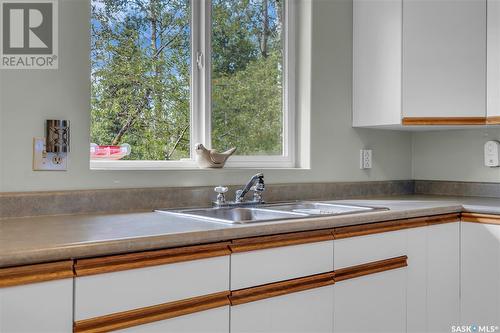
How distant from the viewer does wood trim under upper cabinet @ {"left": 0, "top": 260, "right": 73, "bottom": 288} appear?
1222 mm

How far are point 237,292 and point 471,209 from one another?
138 cm

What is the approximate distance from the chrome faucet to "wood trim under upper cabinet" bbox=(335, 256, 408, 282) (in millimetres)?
575

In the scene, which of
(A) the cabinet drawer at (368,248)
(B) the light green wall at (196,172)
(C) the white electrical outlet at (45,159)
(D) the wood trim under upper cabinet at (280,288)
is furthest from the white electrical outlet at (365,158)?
(C) the white electrical outlet at (45,159)

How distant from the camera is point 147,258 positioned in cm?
146

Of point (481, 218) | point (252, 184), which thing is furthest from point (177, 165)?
point (481, 218)

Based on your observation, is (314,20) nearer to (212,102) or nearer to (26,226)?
(212,102)

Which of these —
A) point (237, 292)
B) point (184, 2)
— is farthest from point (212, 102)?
point (237, 292)

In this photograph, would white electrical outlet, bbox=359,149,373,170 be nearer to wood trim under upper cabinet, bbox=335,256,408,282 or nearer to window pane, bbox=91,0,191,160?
wood trim under upper cabinet, bbox=335,256,408,282

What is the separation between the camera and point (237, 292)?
5.46ft

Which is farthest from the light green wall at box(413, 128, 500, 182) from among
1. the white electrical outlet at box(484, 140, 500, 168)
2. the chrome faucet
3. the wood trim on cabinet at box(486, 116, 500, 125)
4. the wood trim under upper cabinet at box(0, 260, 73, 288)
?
the wood trim under upper cabinet at box(0, 260, 73, 288)

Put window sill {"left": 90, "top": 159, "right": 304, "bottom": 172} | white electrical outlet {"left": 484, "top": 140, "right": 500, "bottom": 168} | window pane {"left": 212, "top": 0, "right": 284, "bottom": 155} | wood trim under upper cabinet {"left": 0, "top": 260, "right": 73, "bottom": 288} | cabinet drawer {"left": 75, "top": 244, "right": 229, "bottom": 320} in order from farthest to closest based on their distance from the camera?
white electrical outlet {"left": 484, "top": 140, "right": 500, "bottom": 168}
window pane {"left": 212, "top": 0, "right": 284, "bottom": 155}
window sill {"left": 90, "top": 159, "right": 304, "bottom": 172}
cabinet drawer {"left": 75, "top": 244, "right": 229, "bottom": 320}
wood trim under upper cabinet {"left": 0, "top": 260, "right": 73, "bottom": 288}

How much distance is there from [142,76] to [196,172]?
507 millimetres

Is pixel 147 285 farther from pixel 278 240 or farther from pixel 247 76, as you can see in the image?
pixel 247 76

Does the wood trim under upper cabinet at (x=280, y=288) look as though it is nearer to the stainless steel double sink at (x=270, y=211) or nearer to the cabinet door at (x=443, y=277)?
the stainless steel double sink at (x=270, y=211)
